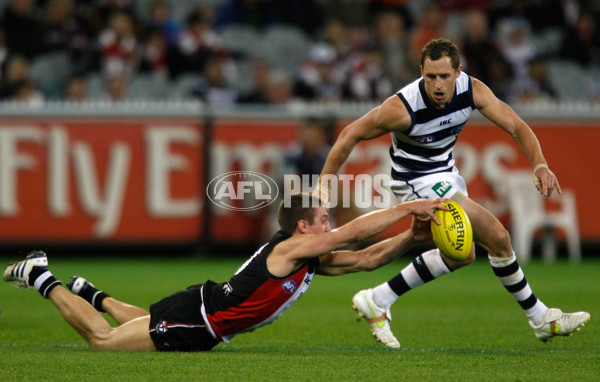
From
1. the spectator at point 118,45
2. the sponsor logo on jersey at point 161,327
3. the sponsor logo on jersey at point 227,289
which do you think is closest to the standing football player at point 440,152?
the sponsor logo on jersey at point 227,289

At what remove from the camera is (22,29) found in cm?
1524

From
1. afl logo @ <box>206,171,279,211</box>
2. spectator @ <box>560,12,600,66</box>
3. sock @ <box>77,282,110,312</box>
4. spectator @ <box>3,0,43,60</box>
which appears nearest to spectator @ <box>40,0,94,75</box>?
spectator @ <box>3,0,43,60</box>

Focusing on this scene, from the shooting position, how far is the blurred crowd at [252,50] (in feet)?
49.4

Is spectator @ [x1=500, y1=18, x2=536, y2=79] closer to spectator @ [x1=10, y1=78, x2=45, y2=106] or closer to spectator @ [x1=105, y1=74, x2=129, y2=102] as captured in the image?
spectator @ [x1=105, y1=74, x2=129, y2=102]

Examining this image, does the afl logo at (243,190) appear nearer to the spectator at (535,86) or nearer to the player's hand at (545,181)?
the spectator at (535,86)

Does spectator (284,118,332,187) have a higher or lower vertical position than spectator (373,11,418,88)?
lower

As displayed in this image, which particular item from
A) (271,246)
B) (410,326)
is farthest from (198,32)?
(271,246)

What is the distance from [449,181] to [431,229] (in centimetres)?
69

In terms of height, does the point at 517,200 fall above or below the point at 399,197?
below

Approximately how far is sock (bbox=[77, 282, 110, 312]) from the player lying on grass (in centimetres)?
24

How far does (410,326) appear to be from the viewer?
847cm

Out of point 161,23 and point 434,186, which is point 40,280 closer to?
point 434,186

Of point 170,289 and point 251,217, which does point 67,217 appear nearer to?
point 251,217

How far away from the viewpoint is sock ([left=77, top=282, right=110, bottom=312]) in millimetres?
7414
